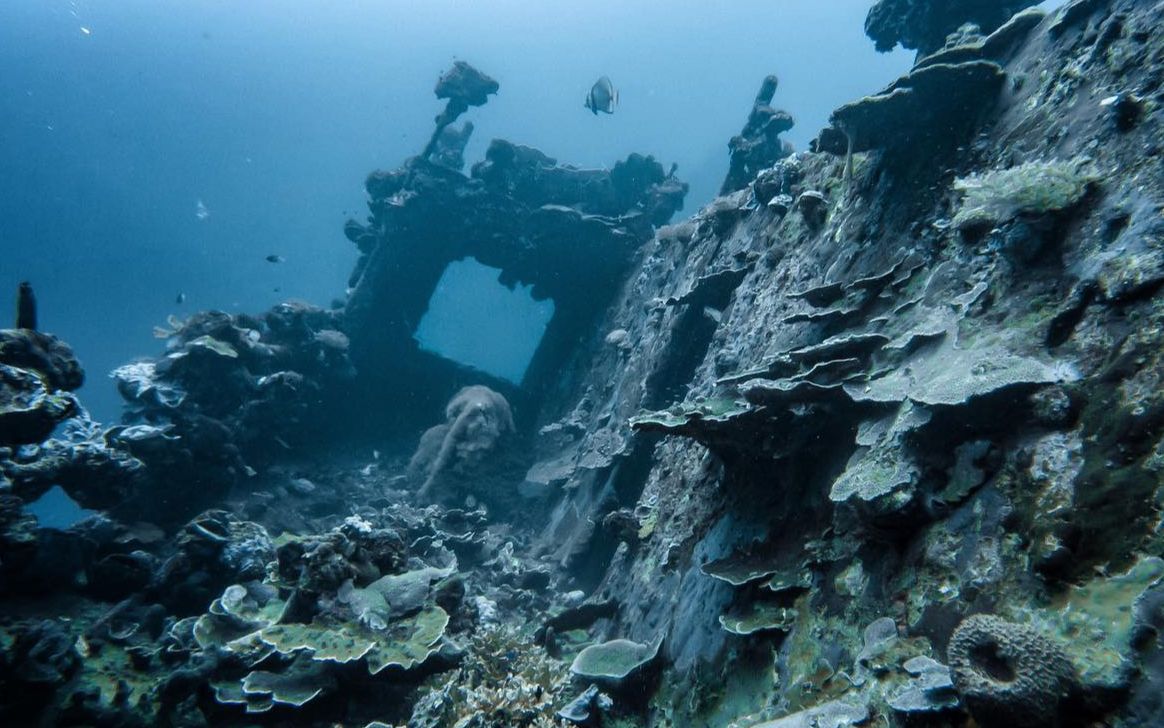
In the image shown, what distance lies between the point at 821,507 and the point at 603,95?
10484 millimetres

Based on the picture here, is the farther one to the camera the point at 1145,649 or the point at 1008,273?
the point at 1008,273

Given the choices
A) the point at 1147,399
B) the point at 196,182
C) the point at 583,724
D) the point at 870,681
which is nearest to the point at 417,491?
the point at 583,724

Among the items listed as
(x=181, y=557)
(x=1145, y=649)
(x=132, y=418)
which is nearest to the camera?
(x=1145, y=649)

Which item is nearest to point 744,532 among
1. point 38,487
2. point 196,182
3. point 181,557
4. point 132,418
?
point 181,557

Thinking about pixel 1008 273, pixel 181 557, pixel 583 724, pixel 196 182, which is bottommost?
pixel 181 557

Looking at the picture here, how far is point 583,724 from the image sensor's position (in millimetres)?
4668

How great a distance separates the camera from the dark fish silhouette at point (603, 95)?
11828mm

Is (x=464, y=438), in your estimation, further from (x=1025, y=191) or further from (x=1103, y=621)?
(x=1103, y=621)

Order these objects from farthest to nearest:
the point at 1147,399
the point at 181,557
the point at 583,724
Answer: the point at 181,557
the point at 583,724
the point at 1147,399

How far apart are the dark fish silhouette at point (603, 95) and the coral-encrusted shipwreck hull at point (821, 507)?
139 inches

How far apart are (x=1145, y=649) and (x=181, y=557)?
8.97 m

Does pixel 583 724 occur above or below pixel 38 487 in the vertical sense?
above

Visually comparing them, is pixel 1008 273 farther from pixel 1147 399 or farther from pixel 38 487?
pixel 38 487

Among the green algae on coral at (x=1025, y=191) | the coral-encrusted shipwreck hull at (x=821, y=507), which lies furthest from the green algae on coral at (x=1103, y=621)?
the green algae on coral at (x=1025, y=191)
